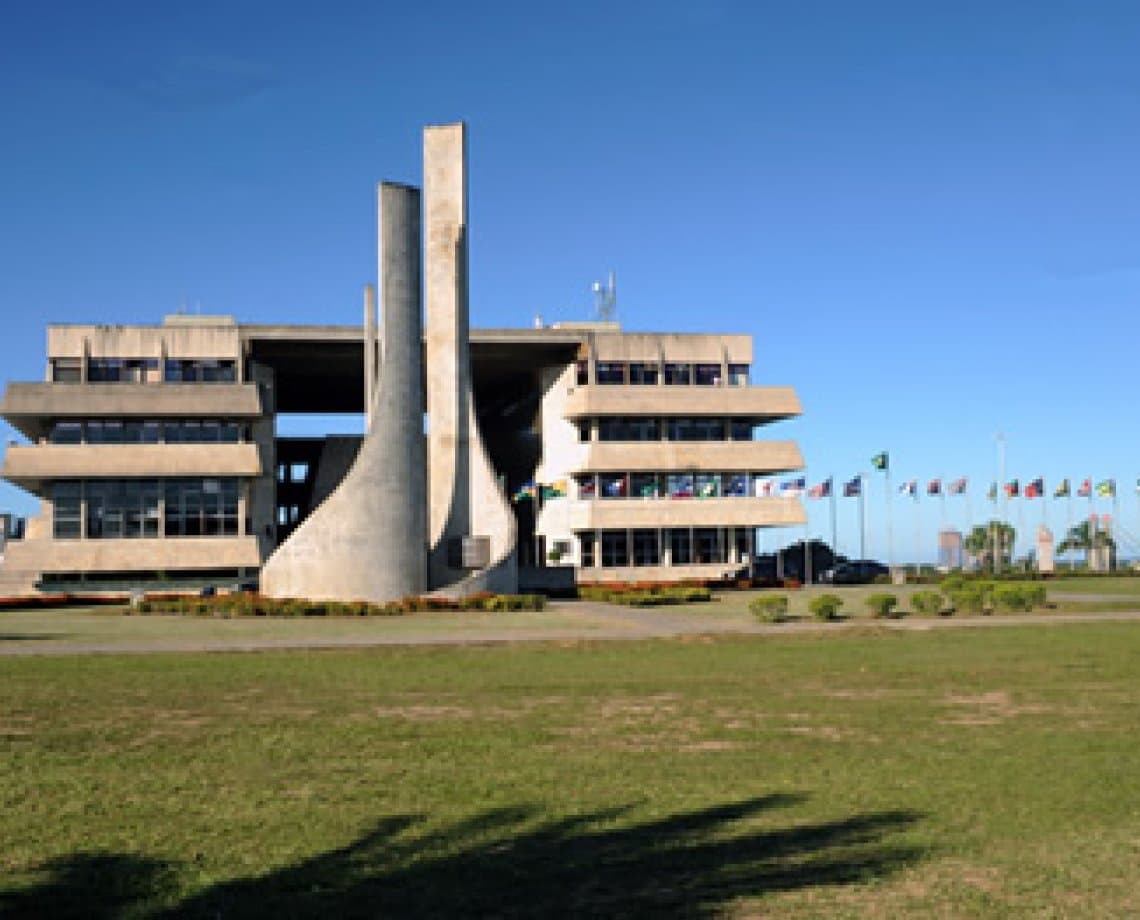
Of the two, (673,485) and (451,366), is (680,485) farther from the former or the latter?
(451,366)

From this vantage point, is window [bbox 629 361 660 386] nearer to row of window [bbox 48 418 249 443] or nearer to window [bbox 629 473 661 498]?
window [bbox 629 473 661 498]

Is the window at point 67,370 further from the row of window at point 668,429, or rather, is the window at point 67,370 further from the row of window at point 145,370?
the row of window at point 668,429

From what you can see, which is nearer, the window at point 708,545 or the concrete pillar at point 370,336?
the concrete pillar at point 370,336

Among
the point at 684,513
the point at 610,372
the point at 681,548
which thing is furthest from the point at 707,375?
the point at 681,548

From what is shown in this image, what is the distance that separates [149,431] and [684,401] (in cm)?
2840

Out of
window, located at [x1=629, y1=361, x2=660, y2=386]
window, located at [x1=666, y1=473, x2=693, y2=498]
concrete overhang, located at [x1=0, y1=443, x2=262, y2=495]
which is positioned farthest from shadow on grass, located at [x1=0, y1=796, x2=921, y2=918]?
window, located at [x1=629, y1=361, x2=660, y2=386]

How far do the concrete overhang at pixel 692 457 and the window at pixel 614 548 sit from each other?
11.7 ft

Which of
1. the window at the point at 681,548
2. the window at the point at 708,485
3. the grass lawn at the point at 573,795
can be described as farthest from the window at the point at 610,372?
the grass lawn at the point at 573,795

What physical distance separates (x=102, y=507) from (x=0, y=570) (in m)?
5.80

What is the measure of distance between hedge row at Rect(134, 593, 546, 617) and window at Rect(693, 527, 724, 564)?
25203 mm

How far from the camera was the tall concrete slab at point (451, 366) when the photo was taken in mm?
47781

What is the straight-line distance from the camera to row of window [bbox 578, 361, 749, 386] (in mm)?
66312

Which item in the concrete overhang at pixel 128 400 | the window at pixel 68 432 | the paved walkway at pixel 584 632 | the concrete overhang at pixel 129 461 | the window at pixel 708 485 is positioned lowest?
the paved walkway at pixel 584 632

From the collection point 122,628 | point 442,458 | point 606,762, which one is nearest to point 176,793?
point 606,762
